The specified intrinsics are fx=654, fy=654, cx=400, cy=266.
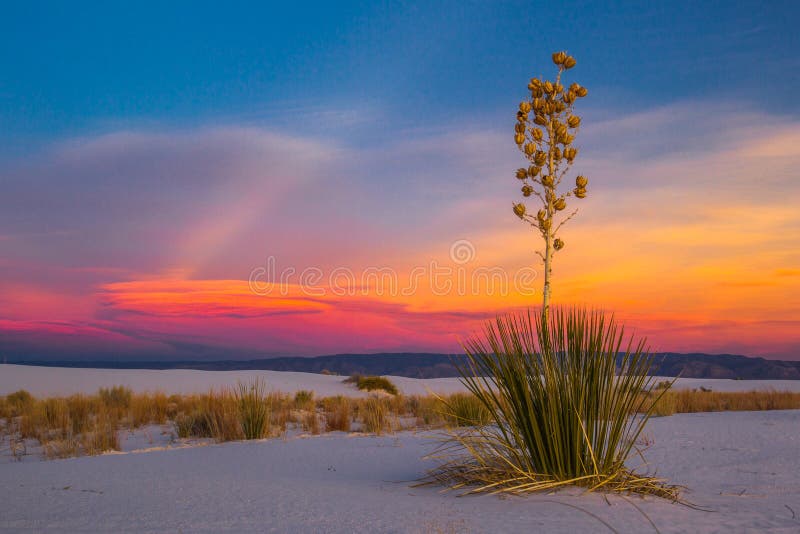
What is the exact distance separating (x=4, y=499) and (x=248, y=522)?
88.8 inches

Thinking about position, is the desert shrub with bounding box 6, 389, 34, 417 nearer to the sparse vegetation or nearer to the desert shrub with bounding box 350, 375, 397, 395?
the sparse vegetation

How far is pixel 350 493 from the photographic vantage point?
4.52 metres

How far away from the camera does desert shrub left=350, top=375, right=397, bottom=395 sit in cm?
2302

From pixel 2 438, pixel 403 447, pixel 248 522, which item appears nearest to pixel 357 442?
pixel 403 447

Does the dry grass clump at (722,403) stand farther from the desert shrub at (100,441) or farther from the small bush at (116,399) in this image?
the small bush at (116,399)

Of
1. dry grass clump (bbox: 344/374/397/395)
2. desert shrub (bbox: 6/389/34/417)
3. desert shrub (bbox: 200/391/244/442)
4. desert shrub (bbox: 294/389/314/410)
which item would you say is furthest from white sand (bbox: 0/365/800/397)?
desert shrub (bbox: 200/391/244/442)

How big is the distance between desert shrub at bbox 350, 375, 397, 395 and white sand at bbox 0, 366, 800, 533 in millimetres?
14475

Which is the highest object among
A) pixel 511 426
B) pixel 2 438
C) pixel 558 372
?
pixel 558 372

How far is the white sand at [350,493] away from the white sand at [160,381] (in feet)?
48.7

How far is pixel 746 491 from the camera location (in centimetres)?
496

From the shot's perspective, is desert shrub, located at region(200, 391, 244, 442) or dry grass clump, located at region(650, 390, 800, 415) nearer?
desert shrub, located at region(200, 391, 244, 442)

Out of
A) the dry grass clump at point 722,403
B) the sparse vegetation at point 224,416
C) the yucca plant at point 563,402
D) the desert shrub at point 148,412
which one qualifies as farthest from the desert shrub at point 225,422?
the dry grass clump at point 722,403

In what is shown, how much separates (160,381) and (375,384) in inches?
345

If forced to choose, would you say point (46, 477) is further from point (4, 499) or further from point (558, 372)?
point (558, 372)
